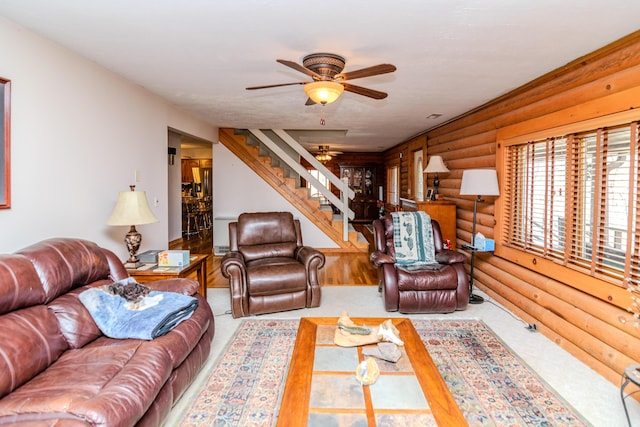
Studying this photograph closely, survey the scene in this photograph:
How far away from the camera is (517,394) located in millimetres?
2314

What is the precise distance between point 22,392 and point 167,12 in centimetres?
213

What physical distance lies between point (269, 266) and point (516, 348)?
94.9 inches

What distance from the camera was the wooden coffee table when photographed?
5.29ft

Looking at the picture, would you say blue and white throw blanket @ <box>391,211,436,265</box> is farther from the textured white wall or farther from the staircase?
the textured white wall

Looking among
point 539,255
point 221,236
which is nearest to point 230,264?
point 539,255

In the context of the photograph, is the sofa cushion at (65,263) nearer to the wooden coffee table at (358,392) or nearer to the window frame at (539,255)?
the wooden coffee table at (358,392)

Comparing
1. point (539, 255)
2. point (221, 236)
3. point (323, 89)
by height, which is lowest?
point (221, 236)

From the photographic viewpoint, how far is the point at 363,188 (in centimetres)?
1227

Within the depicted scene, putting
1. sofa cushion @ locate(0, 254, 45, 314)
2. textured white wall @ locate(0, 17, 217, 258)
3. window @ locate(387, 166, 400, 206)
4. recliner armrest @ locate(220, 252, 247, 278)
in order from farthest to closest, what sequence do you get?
window @ locate(387, 166, 400, 206) → recliner armrest @ locate(220, 252, 247, 278) → textured white wall @ locate(0, 17, 217, 258) → sofa cushion @ locate(0, 254, 45, 314)

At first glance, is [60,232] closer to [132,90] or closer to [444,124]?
[132,90]

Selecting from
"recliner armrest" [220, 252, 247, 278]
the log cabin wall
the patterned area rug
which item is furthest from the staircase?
the patterned area rug

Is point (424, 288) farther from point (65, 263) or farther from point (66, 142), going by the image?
point (66, 142)

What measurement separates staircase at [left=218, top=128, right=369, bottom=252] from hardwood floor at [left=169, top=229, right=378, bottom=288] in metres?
0.29

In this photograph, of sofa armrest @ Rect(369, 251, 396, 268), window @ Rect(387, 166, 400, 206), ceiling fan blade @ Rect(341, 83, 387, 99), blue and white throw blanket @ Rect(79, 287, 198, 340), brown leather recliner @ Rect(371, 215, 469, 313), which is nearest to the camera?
blue and white throw blanket @ Rect(79, 287, 198, 340)
